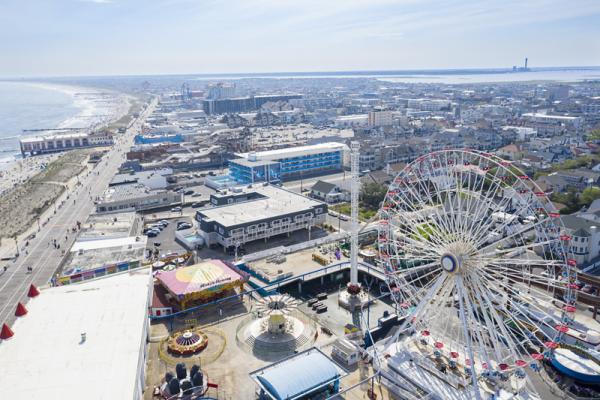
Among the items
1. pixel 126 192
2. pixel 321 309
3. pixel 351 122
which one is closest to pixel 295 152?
pixel 126 192

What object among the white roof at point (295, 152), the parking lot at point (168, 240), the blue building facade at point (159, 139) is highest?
the white roof at point (295, 152)

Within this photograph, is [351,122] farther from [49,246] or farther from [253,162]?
[49,246]

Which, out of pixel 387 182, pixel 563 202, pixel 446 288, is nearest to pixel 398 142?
pixel 387 182

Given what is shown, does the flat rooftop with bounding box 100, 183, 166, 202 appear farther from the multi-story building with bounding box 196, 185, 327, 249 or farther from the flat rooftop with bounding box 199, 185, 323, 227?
the flat rooftop with bounding box 199, 185, 323, 227

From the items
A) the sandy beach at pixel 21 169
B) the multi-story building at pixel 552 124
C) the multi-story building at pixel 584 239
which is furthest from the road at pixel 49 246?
the multi-story building at pixel 552 124

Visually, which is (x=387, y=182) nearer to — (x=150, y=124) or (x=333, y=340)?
(x=333, y=340)

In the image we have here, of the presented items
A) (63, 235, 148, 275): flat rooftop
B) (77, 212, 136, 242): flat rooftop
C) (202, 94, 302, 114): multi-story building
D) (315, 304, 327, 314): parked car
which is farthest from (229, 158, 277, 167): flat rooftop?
(202, 94, 302, 114): multi-story building

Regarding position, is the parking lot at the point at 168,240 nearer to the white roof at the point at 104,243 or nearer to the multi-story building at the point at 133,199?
the white roof at the point at 104,243
